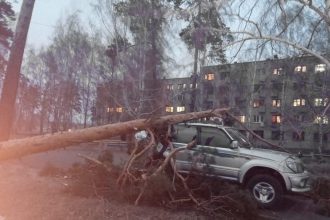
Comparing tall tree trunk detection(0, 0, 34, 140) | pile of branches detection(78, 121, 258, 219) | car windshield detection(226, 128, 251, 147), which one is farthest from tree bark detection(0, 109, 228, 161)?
tall tree trunk detection(0, 0, 34, 140)

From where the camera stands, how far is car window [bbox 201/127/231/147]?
957cm

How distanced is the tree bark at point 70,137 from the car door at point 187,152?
0.84 meters

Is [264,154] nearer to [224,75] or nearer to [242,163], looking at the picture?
[242,163]

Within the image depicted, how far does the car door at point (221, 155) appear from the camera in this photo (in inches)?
364

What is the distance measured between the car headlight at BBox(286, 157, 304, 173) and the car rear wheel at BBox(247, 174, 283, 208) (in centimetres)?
43

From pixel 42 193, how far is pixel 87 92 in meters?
32.1

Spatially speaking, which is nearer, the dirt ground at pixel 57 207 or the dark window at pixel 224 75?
the dirt ground at pixel 57 207

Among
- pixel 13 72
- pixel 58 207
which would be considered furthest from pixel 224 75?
pixel 58 207

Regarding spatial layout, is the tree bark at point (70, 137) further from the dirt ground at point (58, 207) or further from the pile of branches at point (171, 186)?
the dirt ground at point (58, 207)

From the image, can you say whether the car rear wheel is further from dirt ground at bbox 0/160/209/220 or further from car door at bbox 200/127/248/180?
dirt ground at bbox 0/160/209/220

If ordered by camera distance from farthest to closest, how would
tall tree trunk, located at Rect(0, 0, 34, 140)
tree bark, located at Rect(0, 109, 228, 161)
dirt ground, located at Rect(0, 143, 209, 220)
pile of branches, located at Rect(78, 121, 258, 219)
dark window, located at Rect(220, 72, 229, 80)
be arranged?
dark window, located at Rect(220, 72, 229, 80) → tall tree trunk, located at Rect(0, 0, 34, 140) → pile of branches, located at Rect(78, 121, 258, 219) → dirt ground, located at Rect(0, 143, 209, 220) → tree bark, located at Rect(0, 109, 228, 161)

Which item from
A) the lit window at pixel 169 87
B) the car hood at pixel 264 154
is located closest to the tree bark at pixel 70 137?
the car hood at pixel 264 154

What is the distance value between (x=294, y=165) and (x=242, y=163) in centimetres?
115

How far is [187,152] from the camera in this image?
9.68m
